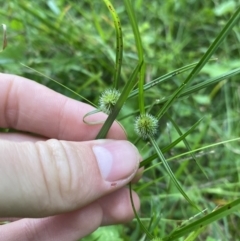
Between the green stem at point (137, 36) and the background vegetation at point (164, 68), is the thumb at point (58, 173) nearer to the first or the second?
the green stem at point (137, 36)

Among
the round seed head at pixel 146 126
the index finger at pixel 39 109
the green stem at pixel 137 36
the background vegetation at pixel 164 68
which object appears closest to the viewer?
the green stem at pixel 137 36

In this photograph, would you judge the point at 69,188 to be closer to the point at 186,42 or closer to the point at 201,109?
the point at 201,109

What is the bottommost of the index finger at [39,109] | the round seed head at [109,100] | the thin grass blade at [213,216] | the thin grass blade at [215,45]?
the thin grass blade at [213,216]

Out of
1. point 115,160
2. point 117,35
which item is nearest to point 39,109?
point 115,160

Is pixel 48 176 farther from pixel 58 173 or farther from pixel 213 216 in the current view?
pixel 213 216

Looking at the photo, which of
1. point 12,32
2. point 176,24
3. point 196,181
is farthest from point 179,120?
point 12,32

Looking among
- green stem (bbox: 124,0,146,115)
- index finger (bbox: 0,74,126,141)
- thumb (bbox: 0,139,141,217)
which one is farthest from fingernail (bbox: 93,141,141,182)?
index finger (bbox: 0,74,126,141)

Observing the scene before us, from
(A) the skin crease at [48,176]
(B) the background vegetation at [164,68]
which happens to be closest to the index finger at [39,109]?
(A) the skin crease at [48,176]
